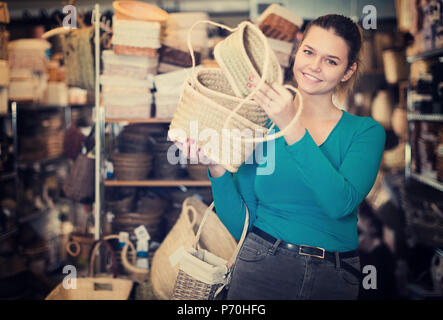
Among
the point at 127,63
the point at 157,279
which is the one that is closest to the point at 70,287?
the point at 157,279

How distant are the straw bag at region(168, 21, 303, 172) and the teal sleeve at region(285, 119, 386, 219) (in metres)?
0.13

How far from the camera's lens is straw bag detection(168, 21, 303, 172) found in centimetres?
110

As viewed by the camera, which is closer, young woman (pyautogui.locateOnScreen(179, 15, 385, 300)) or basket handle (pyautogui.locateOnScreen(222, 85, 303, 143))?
basket handle (pyautogui.locateOnScreen(222, 85, 303, 143))

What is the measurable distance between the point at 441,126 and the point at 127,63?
2.16 meters

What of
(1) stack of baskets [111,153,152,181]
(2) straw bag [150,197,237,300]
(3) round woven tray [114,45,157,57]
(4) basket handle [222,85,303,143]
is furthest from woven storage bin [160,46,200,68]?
(4) basket handle [222,85,303,143]

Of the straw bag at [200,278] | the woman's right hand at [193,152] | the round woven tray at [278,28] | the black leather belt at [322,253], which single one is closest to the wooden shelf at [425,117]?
the round woven tray at [278,28]

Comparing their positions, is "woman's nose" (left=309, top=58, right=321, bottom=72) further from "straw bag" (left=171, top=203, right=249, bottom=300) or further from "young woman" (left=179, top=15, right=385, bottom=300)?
"straw bag" (left=171, top=203, right=249, bottom=300)

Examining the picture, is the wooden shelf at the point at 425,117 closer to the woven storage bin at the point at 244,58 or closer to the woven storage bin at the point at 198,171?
the woven storage bin at the point at 198,171

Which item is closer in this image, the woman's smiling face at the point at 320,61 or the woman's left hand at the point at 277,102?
the woman's left hand at the point at 277,102

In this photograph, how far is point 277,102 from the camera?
1026 mm

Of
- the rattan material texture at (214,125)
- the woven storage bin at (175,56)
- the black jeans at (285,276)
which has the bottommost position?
the black jeans at (285,276)

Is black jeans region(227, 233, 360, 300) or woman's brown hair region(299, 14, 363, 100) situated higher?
woman's brown hair region(299, 14, 363, 100)

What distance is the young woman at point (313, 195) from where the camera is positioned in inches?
47.3
